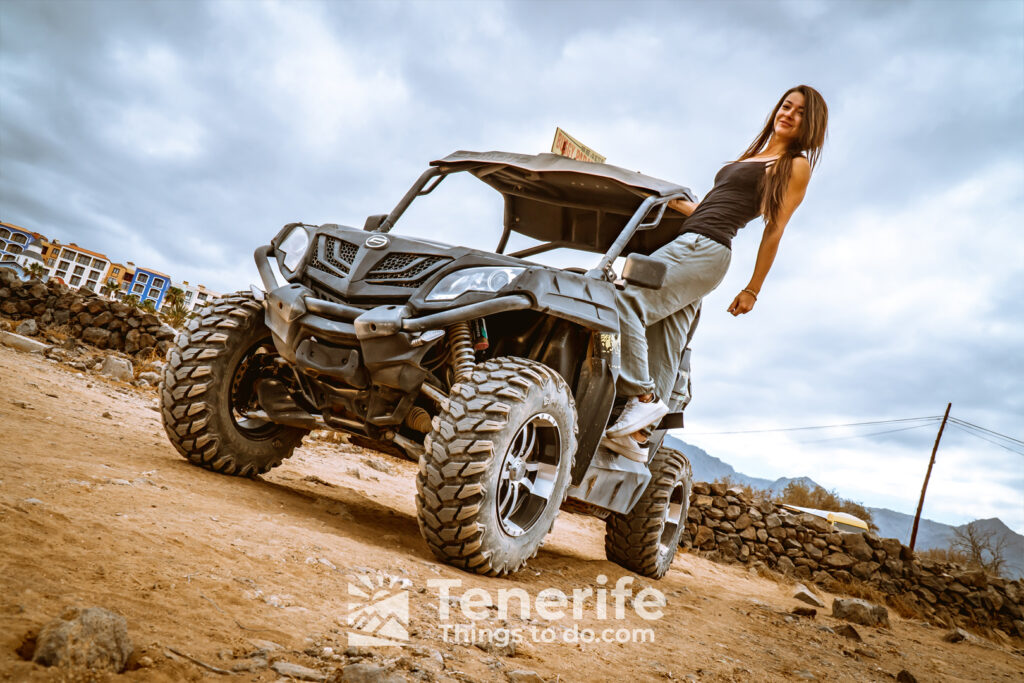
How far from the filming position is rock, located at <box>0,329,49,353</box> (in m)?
9.41

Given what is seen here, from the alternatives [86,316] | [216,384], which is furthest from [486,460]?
[86,316]

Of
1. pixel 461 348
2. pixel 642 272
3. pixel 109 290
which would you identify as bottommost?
pixel 461 348

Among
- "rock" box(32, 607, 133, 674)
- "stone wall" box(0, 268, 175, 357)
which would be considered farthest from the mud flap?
"stone wall" box(0, 268, 175, 357)

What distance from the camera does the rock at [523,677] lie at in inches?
78.1

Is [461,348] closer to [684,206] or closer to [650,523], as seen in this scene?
[684,206]

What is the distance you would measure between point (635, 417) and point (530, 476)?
908 millimetres

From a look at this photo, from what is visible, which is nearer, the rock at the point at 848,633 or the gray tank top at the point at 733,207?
the gray tank top at the point at 733,207

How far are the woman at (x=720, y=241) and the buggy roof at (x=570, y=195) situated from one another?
16.6 inches

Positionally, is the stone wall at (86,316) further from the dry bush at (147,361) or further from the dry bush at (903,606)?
the dry bush at (903,606)

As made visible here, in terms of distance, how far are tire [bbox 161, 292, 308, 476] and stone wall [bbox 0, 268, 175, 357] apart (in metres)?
8.94

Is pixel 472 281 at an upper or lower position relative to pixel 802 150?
lower

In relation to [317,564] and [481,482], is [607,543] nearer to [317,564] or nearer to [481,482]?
[481,482]

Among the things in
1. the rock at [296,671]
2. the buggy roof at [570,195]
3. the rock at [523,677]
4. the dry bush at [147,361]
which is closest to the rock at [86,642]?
the rock at [296,671]

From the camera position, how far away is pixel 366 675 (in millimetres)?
1661
